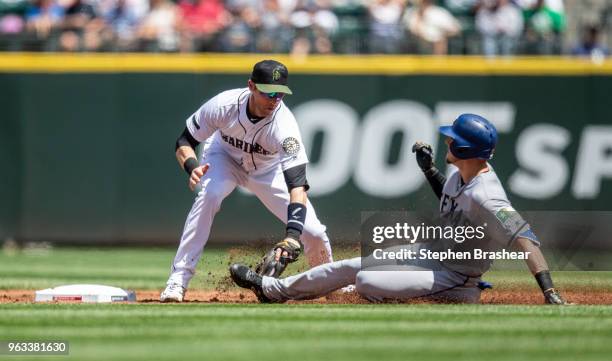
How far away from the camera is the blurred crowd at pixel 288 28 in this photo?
14.9 m

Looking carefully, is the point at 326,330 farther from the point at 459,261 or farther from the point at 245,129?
the point at 245,129

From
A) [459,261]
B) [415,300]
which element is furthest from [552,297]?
[415,300]

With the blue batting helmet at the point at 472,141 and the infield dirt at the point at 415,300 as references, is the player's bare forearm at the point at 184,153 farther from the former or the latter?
the blue batting helmet at the point at 472,141

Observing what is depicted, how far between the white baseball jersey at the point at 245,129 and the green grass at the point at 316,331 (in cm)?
135

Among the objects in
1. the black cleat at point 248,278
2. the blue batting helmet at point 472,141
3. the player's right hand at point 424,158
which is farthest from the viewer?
the player's right hand at point 424,158

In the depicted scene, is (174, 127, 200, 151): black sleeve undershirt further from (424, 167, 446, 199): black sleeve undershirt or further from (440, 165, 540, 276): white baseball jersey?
(440, 165, 540, 276): white baseball jersey

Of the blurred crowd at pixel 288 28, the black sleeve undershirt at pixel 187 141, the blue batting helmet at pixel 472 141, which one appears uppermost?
the blue batting helmet at pixel 472 141

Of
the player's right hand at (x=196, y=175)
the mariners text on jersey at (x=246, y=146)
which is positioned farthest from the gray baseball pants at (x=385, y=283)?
the mariners text on jersey at (x=246, y=146)

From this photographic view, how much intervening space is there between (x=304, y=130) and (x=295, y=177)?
6.87 metres

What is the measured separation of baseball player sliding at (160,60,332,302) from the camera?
816 centimetres

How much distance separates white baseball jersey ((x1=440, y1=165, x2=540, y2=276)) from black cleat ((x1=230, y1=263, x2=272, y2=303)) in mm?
1417

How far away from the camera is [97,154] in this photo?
14953 millimetres

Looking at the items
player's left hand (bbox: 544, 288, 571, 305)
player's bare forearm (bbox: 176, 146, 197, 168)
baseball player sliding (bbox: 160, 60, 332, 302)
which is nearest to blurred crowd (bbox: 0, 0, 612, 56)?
baseball player sliding (bbox: 160, 60, 332, 302)

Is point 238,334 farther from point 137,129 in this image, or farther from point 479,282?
point 137,129
